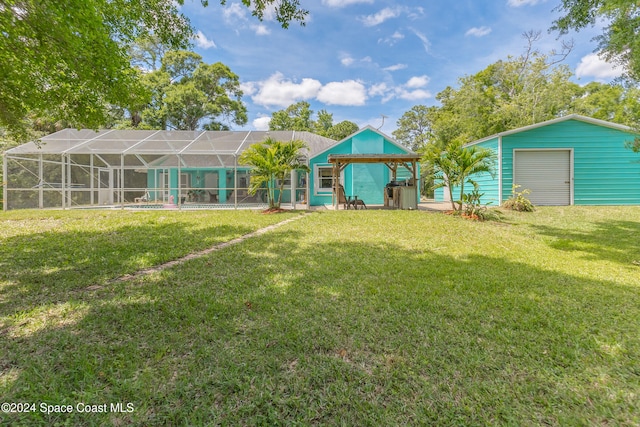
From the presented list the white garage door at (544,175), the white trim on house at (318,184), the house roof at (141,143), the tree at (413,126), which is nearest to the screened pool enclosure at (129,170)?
the house roof at (141,143)

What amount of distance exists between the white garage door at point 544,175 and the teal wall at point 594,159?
356 mm

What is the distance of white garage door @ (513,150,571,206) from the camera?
13.1m

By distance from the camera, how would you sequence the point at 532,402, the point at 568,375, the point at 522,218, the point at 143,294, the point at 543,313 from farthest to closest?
the point at 522,218
the point at 143,294
the point at 543,313
the point at 568,375
the point at 532,402

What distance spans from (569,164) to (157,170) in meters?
23.8

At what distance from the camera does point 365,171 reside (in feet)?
53.9

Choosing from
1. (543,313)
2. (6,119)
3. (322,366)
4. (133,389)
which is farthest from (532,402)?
(6,119)

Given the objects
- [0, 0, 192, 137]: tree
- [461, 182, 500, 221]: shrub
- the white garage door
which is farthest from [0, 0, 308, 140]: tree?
the white garage door

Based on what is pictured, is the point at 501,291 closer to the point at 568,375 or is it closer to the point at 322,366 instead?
the point at 568,375

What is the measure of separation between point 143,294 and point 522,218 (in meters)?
11.5

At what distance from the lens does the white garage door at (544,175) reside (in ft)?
43.0

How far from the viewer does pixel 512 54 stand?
23.3m

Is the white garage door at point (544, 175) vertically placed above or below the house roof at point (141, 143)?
below

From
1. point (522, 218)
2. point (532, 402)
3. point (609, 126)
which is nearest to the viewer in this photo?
point (532, 402)

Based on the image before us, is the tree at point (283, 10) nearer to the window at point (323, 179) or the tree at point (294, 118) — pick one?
the window at point (323, 179)
